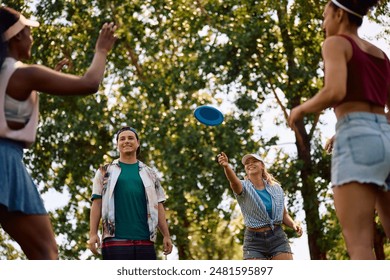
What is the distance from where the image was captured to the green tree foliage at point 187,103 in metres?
20.7

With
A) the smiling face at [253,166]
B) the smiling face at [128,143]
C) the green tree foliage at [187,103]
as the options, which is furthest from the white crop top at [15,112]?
the green tree foliage at [187,103]

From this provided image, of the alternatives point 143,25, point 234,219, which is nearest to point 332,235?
point 234,219

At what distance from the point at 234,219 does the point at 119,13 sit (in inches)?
242

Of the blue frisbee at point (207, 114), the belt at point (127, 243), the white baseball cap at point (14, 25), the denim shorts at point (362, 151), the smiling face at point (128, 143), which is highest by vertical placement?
the blue frisbee at point (207, 114)

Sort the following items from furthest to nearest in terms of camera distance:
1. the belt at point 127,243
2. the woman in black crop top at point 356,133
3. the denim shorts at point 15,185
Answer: the belt at point 127,243
the denim shorts at point 15,185
the woman in black crop top at point 356,133

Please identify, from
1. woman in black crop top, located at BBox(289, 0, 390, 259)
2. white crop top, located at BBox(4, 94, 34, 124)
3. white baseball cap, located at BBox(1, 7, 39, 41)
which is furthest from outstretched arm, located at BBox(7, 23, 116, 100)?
woman in black crop top, located at BBox(289, 0, 390, 259)

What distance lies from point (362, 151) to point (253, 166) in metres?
4.96

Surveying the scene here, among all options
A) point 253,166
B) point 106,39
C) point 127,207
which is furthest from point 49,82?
point 253,166

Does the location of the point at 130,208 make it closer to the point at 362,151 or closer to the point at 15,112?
the point at 15,112

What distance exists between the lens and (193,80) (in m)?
21.2

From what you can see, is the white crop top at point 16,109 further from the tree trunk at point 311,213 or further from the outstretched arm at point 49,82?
the tree trunk at point 311,213

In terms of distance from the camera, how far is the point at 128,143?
25.6 feet

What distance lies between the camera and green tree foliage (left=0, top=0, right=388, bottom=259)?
67.8ft

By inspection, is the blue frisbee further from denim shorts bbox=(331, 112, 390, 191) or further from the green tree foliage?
the green tree foliage
